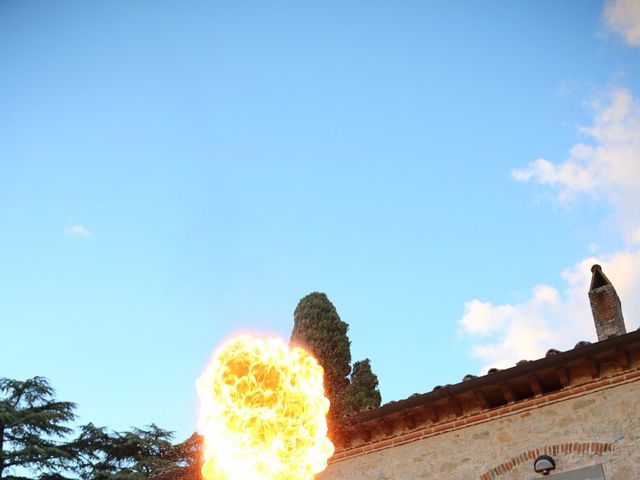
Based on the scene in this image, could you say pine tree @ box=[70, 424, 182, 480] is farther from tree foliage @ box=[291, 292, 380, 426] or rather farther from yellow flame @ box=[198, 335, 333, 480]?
yellow flame @ box=[198, 335, 333, 480]

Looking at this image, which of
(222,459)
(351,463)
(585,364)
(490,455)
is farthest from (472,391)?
(222,459)

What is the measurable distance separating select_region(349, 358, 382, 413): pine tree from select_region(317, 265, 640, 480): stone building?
Result: 750 centimetres

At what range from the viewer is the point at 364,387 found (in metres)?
19.8

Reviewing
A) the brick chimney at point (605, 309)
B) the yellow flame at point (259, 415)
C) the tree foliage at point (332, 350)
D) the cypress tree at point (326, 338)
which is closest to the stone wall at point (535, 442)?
the yellow flame at point (259, 415)

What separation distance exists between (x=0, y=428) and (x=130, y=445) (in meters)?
4.33

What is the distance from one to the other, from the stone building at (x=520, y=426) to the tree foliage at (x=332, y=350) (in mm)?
7179

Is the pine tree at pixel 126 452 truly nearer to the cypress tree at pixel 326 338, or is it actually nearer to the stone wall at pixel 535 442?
the cypress tree at pixel 326 338

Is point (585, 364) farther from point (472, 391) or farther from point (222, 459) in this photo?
point (222, 459)

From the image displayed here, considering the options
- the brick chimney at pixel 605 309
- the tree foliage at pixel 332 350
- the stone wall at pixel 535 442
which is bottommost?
the stone wall at pixel 535 442

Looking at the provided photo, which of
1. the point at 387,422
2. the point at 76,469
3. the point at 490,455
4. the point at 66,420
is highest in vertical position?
the point at 66,420

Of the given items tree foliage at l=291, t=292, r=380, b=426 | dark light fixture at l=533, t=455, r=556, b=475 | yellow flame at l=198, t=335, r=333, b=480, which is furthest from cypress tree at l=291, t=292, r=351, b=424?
yellow flame at l=198, t=335, r=333, b=480

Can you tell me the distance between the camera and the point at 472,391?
10.5 metres

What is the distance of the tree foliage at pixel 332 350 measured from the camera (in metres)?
19.3

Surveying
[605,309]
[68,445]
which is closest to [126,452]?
[68,445]
